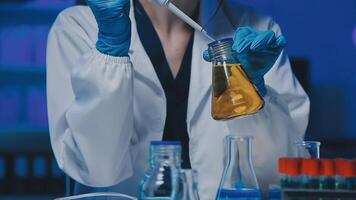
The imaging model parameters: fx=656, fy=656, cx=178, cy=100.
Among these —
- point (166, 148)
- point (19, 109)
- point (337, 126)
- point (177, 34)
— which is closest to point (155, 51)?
point (177, 34)

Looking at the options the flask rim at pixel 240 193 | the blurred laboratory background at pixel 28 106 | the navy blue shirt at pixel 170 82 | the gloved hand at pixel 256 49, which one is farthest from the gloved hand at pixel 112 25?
the blurred laboratory background at pixel 28 106

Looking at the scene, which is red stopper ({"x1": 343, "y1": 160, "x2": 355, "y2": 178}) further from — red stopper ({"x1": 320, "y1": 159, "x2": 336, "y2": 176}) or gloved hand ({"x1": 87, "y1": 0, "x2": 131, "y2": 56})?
gloved hand ({"x1": 87, "y1": 0, "x2": 131, "y2": 56})

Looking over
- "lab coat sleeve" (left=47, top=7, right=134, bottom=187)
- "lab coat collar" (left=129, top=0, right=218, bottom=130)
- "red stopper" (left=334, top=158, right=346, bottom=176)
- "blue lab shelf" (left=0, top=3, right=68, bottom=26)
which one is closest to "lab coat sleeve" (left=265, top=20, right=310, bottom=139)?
"lab coat collar" (left=129, top=0, right=218, bottom=130)

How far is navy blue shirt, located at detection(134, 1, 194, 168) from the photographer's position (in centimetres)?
157

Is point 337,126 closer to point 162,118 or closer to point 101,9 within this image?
point 162,118

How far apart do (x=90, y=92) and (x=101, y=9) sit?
171mm

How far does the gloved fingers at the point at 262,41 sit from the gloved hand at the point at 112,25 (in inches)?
9.9

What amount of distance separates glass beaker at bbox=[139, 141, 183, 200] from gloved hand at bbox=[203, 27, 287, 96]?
314mm

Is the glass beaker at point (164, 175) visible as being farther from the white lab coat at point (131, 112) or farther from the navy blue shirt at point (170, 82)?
the navy blue shirt at point (170, 82)

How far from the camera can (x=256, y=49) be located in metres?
1.30

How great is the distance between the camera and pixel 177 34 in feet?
5.47

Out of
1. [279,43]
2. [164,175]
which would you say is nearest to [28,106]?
[279,43]

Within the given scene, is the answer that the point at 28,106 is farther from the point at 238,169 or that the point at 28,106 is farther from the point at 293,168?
the point at 293,168

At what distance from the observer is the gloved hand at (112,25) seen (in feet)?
4.09
